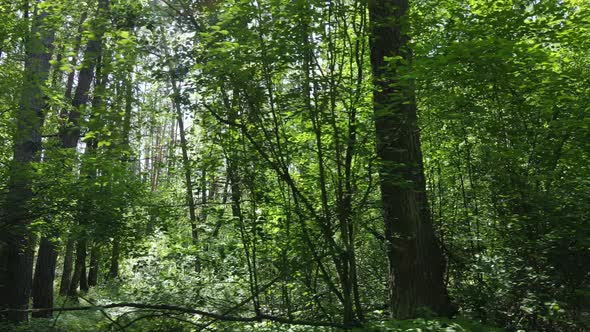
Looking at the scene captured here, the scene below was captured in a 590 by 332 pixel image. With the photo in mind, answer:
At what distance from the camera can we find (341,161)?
4.66 m

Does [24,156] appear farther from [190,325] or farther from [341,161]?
[341,161]

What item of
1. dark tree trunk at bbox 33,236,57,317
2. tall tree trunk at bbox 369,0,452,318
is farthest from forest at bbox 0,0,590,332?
dark tree trunk at bbox 33,236,57,317

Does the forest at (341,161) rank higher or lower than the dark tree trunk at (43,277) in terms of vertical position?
higher

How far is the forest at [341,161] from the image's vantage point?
4.40 meters

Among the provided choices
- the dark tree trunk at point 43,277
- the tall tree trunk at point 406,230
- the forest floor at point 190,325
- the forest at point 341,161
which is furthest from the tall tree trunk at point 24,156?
the tall tree trunk at point 406,230

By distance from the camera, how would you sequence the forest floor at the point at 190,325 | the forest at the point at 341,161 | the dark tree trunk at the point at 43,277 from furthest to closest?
the dark tree trunk at the point at 43,277 → the forest at the point at 341,161 → the forest floor at the point at 190,325

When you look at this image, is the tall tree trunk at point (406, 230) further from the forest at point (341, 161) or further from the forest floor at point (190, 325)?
the forest floor at point (190, 325)

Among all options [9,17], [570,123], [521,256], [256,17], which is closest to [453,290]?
[521,256]

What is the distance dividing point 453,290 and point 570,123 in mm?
2702

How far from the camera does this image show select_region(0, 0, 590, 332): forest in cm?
440

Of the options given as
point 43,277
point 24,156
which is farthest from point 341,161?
point 43,277

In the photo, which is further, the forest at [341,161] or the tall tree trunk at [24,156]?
the tall tree trunk at [24,156]

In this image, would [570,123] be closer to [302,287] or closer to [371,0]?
[371,0]

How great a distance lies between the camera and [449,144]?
7625mm
